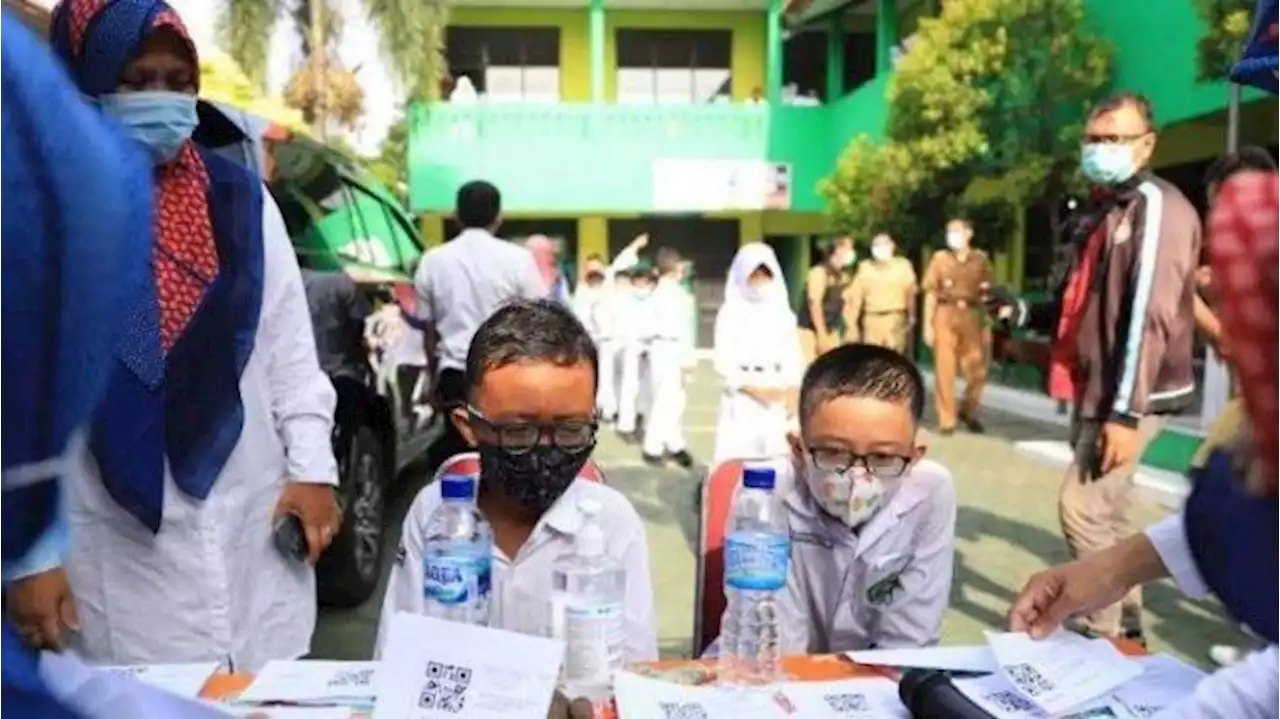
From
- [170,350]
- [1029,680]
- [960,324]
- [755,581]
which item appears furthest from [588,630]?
[960,324]

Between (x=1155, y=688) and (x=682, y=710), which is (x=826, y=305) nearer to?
(x=1155, y=688)

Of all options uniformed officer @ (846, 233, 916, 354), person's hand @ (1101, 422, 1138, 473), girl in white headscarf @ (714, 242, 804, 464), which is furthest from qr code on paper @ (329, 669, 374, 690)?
uniformed officer @ (846, 233, 916, 354)

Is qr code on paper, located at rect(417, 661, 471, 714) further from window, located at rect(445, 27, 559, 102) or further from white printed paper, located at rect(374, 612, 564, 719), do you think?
window, located at rect(445, 27, 559, 102)

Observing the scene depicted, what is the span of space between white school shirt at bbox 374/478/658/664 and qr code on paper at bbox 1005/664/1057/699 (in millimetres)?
637

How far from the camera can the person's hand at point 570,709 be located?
179 cm

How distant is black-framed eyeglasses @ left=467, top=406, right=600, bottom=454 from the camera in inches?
85.7

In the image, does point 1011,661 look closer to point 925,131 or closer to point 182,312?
point 182,312

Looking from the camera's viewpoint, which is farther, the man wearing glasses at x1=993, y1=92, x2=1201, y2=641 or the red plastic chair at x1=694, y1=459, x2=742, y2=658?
the man wearing glasses at x1=993, y1=92, x2=1201, y2=641

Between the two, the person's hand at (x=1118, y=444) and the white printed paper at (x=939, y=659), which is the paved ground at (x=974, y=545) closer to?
the person's hand at (x=1118, y=444)

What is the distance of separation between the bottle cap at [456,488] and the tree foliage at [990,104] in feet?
34.5

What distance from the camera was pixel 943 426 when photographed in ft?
34.5

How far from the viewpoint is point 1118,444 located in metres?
3.71

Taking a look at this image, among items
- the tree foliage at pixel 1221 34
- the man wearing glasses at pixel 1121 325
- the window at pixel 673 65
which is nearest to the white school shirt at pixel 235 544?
the man wearing glasses at pixel 1121 325

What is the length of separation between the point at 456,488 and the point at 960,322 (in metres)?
9.23
